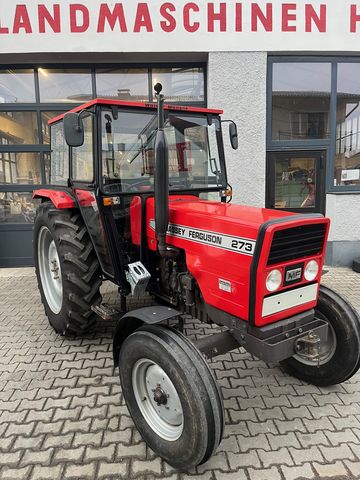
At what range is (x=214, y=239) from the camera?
2.31 metres

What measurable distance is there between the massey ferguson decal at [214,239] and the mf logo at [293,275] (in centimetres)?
31

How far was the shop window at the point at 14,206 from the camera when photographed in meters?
6.36

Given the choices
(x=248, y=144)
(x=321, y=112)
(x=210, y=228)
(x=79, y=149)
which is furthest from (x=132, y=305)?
(x=321, y=112)

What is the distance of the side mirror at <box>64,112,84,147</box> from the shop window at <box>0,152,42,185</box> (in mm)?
4008

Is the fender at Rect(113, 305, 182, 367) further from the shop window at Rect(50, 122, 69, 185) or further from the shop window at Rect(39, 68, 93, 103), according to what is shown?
the shop window at Rect(39, 68, 93, 103)

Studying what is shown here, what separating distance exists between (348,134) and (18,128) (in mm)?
5537

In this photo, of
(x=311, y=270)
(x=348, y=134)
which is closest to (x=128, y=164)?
(x=311, y=270)

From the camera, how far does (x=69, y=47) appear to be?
5484 millimetres

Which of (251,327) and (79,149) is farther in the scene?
(79,149)

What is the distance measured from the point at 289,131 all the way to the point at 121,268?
4185 mm

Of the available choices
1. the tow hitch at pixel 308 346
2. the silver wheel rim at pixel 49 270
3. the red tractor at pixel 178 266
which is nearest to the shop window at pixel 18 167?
the red tractor at pixel 178 266

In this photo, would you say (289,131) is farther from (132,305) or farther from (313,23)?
(132,305)

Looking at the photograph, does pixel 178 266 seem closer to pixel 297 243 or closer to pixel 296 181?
pixel 297 243

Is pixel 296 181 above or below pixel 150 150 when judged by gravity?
below
